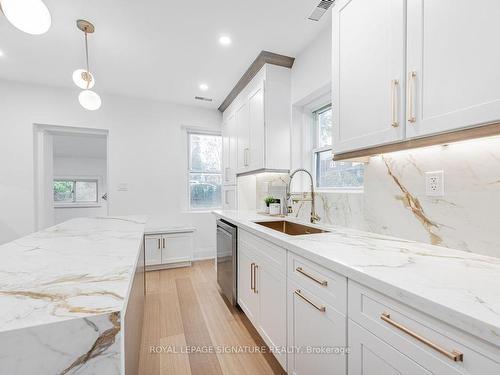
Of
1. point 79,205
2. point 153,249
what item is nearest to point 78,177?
point 79,205

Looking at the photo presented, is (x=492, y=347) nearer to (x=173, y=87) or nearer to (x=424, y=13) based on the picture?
(x=424, y=13)

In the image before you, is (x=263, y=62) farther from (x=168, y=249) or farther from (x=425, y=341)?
(x=168, y=249)

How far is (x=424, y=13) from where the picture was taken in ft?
3.26

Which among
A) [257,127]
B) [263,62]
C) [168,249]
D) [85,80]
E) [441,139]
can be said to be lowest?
[168,249]

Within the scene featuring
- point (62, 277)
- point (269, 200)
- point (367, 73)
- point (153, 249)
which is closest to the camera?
point (62, 277)

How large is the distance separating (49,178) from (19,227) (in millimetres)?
768

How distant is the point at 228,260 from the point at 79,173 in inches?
252

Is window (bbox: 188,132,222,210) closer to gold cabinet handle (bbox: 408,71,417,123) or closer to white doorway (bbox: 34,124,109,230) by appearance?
white doorway (bbox: 34,124,109,230)

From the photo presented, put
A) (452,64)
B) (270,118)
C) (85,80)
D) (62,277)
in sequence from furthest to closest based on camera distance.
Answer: (270,118)
(85,80)
(452,64)
(62,277)

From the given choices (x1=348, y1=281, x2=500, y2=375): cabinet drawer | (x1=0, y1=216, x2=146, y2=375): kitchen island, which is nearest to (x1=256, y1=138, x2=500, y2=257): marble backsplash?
(x1=348, y1=281, x2=500, y2=375): cabinet drawer

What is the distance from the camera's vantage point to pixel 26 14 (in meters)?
1.18

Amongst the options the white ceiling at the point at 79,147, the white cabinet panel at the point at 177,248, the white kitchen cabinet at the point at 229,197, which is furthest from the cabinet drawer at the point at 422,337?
the white ceiling at the point at 79,147

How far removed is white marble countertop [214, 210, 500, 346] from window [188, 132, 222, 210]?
9.86 feet

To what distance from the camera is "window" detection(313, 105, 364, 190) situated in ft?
6.44
